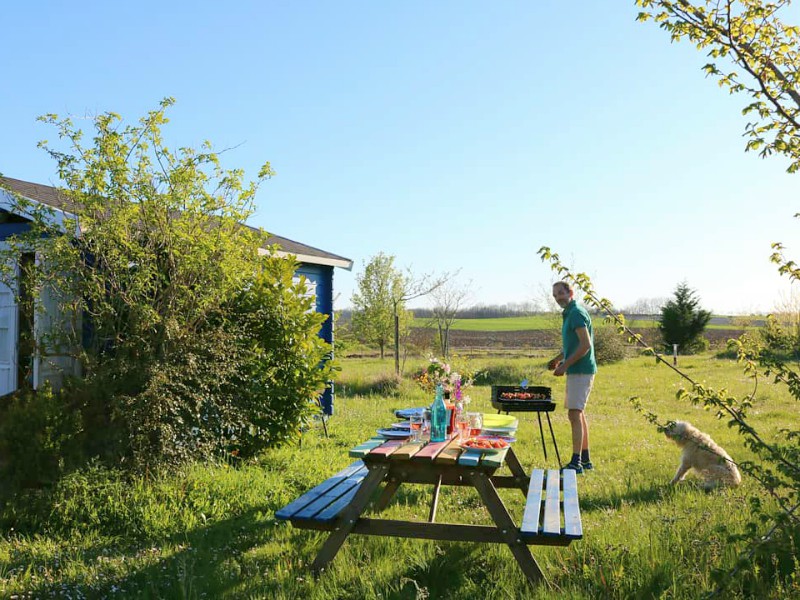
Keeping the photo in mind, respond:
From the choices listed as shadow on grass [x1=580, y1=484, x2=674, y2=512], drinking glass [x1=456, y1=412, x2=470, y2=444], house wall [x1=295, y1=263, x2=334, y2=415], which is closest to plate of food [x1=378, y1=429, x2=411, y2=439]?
drinking glass [x1=456, y1=412, x2=470, y2=444]

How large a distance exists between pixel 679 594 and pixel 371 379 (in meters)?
12.3

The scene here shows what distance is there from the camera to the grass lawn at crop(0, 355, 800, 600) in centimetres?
385

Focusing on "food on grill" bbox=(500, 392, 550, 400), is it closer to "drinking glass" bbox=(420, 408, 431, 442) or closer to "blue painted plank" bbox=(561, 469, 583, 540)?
"blue painted plank" bbox=(561, 469, 583, 540)

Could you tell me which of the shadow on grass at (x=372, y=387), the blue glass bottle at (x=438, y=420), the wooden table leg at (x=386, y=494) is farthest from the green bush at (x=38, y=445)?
the shadow on grass at (x=372, y=387)

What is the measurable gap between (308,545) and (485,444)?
4.54ft

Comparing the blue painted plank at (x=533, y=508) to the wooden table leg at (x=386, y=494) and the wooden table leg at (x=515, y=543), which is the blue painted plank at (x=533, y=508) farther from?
the wooden table leg at (x=386, y=494)

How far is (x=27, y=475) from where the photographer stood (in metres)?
5.71

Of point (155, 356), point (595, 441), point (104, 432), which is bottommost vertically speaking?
point (595, 441)

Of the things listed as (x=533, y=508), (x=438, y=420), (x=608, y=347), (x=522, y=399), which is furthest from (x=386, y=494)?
(x=608, y=347)

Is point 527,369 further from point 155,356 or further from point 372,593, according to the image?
point 372,593

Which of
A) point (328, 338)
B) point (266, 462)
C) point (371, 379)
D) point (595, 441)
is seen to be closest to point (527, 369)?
point (371, 379)

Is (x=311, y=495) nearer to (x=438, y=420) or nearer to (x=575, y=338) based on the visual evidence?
(x=438, y=420)

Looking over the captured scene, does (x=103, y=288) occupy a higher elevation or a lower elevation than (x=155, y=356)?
higher

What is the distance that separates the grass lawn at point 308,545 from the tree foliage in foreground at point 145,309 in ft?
1.34
